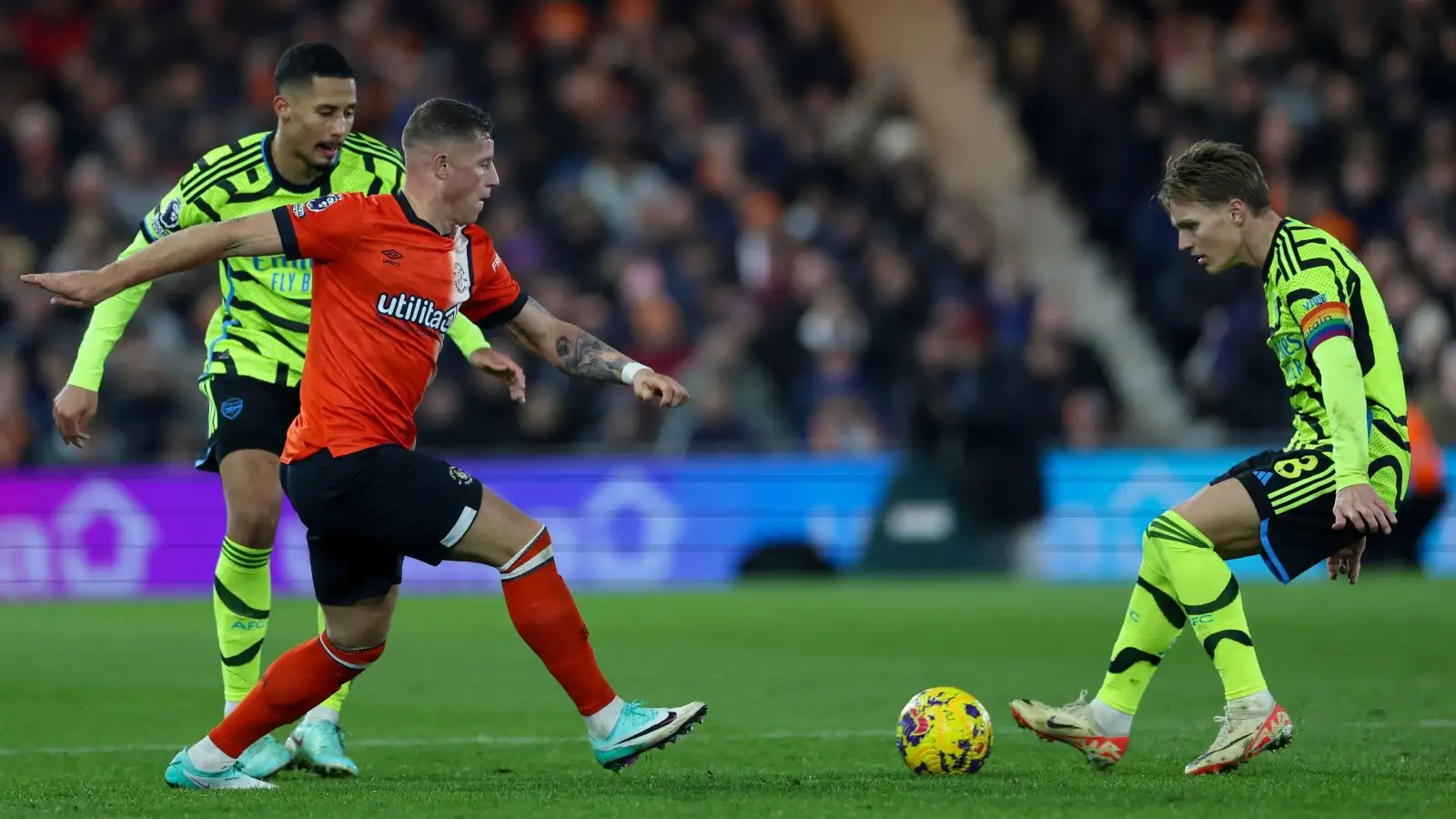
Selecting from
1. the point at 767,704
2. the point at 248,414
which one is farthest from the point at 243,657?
the point at 767,704

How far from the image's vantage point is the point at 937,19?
72.5 feet

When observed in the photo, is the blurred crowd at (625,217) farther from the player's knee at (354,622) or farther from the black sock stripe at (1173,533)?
the player's knee at (354,622)

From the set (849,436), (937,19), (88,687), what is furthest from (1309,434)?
(937,19)

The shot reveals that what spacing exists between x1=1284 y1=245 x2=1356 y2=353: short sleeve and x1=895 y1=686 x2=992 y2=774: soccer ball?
5.14ft

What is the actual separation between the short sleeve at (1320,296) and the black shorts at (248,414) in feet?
11.1

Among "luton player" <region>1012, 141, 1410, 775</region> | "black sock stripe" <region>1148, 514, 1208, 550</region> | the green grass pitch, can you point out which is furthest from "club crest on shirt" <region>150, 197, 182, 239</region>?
"black sock stripe" <region>1148, 514, 1208, 550</region>

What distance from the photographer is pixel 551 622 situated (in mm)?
5965

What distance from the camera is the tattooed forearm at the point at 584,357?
21.1ft

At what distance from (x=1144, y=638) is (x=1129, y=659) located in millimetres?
84

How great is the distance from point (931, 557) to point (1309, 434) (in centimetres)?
1013

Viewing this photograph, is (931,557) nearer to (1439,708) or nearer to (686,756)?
(1439,708)

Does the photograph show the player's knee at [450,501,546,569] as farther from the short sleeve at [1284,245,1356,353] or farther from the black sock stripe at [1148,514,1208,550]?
the short sleeve at [1284,245,1356,353]

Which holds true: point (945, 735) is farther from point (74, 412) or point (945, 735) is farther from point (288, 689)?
point (74, 412)

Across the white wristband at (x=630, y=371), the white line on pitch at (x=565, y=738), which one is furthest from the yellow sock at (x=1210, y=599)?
the white wristband at (x=630, y=371)
